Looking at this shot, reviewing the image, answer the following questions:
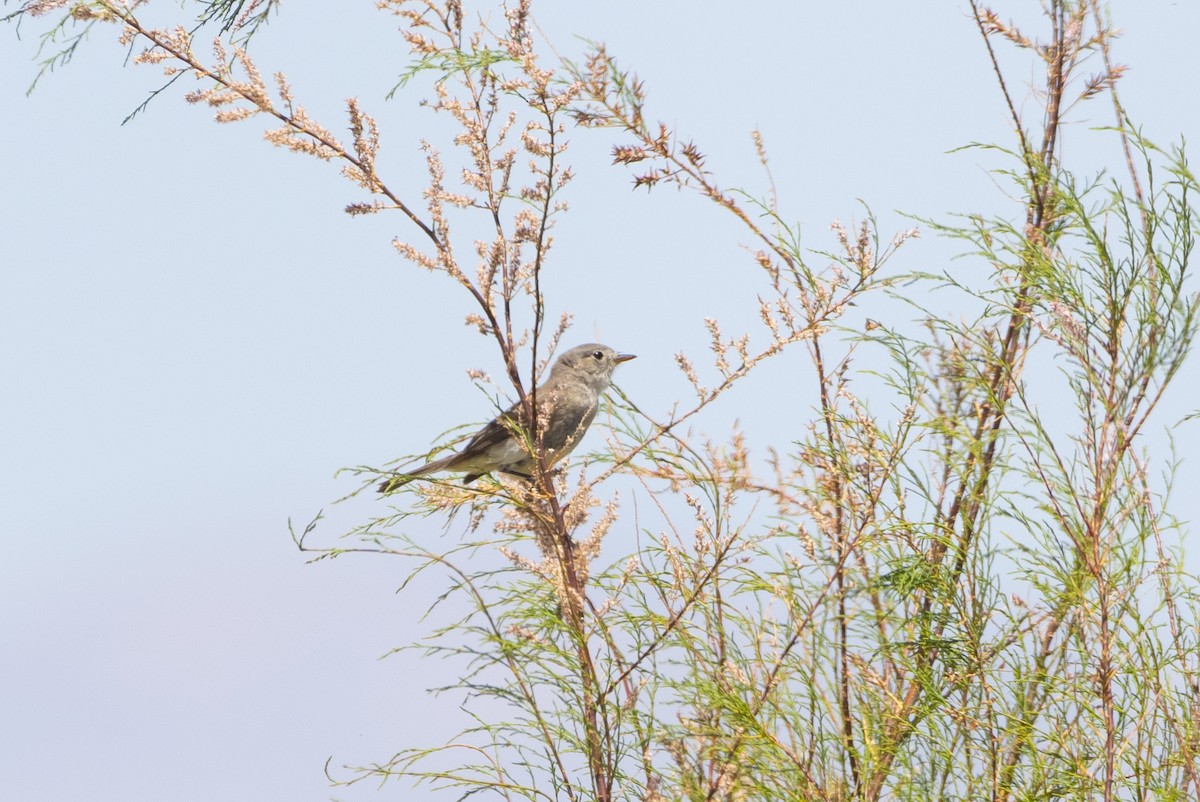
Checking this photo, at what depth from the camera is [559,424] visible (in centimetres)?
634

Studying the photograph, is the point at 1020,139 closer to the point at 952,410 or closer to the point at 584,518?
the point at 952,410

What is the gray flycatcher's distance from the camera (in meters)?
5.75

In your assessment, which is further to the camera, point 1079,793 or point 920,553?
point 920,553

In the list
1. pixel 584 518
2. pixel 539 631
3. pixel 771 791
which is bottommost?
pixel 771 791

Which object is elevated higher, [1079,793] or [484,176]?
[484,176]

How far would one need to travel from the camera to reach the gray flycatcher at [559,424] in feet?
18.9

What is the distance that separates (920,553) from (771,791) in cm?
92

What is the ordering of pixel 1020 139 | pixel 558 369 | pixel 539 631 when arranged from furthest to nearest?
1. pixel 558 369
2. pixel 1020 139
3. pixel 539 631

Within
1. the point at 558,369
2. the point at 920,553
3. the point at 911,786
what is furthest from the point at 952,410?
the point at 558,369

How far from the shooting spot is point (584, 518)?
4.09m

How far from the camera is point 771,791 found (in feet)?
13.2

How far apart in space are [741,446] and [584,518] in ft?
1.86

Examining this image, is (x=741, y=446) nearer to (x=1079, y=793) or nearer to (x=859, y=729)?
(x=859, y=729)

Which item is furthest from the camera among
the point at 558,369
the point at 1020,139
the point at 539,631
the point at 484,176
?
the point at 558,369
